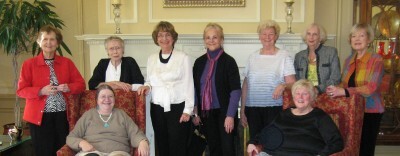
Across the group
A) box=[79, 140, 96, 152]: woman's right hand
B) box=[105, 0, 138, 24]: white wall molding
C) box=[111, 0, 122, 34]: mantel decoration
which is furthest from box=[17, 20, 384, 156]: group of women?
box=[105, 0, 138, 24]: white wall molding

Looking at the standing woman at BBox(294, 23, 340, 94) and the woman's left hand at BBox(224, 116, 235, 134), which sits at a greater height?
the standing woman at BBox(294, 23, 340, 94)

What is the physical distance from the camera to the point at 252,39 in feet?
12.9

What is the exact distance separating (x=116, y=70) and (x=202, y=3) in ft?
4.75

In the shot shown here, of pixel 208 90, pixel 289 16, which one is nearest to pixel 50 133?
pixel 208 90

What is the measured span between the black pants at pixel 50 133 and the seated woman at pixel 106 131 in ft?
0.80

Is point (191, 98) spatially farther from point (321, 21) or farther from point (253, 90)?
point (321, 21)

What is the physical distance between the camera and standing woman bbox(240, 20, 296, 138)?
288cm

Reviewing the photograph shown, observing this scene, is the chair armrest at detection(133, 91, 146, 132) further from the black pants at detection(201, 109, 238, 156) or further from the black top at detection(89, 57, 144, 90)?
the black pants at detection(201, 109, 238, 156)

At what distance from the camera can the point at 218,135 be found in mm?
2920

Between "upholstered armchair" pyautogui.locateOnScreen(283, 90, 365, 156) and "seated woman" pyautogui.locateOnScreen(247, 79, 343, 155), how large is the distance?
5.8 inches

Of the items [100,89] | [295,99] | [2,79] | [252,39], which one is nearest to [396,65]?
[252,39]

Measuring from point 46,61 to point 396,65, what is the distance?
3.64 m

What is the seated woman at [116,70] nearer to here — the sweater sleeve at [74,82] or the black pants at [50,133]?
the sweater sleeve at [74,82]

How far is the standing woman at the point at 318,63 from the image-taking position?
2877 millimetres
